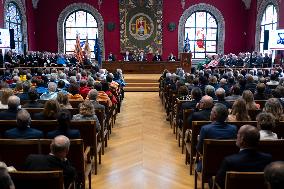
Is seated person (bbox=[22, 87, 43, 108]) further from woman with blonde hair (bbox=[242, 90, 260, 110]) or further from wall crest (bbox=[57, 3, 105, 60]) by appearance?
wall crest (bbox=[57, 3, 105, 60])

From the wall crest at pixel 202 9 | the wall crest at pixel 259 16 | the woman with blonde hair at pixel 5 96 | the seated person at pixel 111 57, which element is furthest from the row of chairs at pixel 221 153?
the wall crest at pixel 202 9

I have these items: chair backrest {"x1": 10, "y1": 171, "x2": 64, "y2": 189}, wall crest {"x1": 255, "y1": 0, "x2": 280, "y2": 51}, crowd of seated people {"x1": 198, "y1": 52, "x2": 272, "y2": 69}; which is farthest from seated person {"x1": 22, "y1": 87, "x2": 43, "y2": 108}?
wall crest {"x1": 255, "y1": 0, "x2": 280, "y2": 51}

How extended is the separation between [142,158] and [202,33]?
1611cm

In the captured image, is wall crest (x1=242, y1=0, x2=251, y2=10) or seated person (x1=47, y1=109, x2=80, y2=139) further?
wall crest (x1=242, y1=0, x2=251, y2=10)

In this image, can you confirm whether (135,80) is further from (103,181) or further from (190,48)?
(103,181)

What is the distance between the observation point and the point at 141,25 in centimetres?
2081

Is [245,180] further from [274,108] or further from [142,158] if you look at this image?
[142,158]

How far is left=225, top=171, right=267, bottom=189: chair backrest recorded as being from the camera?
282 centimetres

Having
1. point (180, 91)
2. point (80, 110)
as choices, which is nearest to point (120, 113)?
point (180, 91)

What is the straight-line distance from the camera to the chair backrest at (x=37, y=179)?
2854 millimetres

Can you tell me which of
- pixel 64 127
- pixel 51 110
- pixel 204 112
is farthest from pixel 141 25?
pixel 64 127

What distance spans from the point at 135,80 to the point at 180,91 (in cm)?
846

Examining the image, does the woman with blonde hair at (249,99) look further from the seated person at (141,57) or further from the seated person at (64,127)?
the seated person at (141,57)

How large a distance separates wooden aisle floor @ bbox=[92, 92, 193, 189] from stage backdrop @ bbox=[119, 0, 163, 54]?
458 inches
